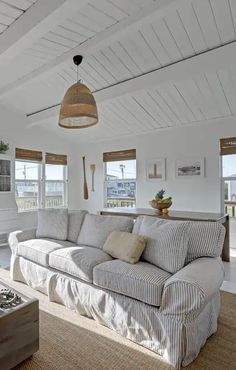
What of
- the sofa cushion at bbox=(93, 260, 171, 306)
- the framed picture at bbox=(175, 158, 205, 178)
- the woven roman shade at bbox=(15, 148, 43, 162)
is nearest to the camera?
the sofa cushion at bbox=(93, 260, 171, 306)

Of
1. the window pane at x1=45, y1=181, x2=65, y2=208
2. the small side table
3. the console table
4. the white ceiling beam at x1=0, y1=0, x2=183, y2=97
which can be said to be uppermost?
the white ceiling beam at x1=0, y1=0, x2=183, y2=97

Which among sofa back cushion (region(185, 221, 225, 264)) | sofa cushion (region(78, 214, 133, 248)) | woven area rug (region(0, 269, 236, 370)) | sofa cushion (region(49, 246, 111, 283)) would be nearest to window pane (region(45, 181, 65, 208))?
sofa cushion (region(78, 214, 133, 248))

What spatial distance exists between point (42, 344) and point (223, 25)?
3515 mm

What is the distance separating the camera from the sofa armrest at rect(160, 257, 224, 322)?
165 centimetres

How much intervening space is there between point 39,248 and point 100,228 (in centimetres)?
74

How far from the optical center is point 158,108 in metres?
4.55

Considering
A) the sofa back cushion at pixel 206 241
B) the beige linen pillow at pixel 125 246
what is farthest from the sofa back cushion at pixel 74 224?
the sofa back cushion at pixel 206 241

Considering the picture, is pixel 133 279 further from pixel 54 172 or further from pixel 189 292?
pixel 54 172

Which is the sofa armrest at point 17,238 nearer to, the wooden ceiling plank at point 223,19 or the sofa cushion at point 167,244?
the sofa cushion at point 167,244

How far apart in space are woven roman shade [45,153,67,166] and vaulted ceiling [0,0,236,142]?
44.5 inches

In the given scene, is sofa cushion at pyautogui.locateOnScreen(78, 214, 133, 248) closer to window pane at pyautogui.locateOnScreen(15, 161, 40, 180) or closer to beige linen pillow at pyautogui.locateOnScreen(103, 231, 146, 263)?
beige linen pillow at pyautogui.locateOnScreen(103, 231, 146, 263)

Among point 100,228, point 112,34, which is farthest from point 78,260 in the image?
point 112,34

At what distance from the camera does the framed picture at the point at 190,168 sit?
4.85 m

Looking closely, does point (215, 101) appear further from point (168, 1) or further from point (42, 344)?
point (42, 344)
